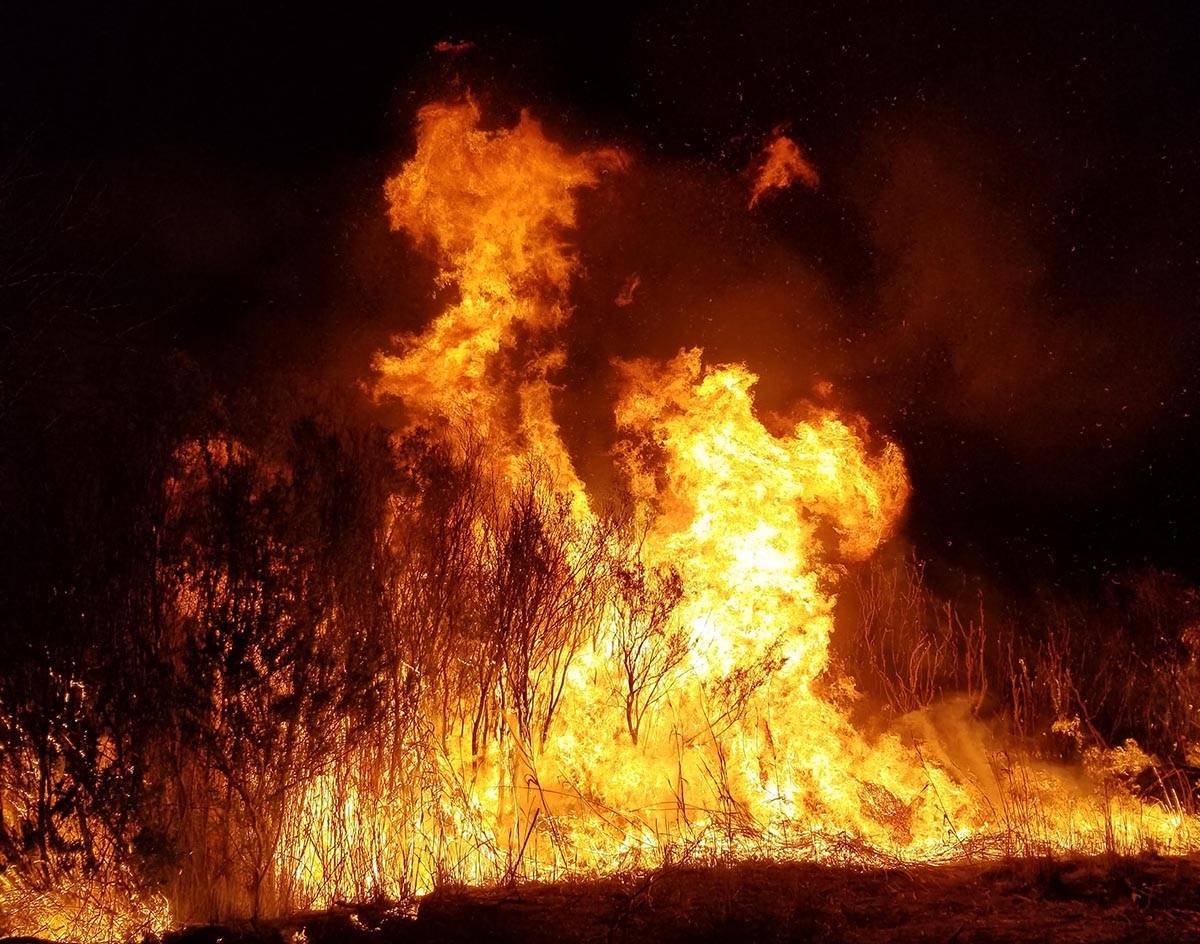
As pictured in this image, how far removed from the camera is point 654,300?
1257cm

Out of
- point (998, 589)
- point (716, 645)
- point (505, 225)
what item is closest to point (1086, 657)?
point (998, 589)

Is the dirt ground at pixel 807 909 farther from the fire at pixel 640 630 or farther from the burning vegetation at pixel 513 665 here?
the fire at pixel 640 630

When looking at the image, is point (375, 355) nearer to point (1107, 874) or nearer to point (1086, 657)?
point (1107, 874)

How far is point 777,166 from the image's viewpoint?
510 inches

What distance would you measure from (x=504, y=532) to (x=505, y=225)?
3.97 m

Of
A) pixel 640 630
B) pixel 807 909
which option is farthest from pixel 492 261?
pixel 807 909

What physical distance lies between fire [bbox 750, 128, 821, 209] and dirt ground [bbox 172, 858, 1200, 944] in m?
8.21

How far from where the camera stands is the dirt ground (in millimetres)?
6516

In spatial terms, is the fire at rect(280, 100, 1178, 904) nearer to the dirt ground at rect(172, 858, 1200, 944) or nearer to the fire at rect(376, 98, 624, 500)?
the fire at rect(376, 98, 624, 500)

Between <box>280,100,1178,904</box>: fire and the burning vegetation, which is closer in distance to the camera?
the burning vegetation

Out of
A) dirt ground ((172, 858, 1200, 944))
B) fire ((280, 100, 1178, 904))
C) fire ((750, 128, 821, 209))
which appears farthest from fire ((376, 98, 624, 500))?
dirt ground ((172, 858, 1200, 944))

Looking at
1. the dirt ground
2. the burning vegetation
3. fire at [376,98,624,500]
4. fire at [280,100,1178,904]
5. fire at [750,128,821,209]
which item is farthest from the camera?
fire at [750,128,821,209]

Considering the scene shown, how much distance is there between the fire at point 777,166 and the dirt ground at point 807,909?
8.21 meters

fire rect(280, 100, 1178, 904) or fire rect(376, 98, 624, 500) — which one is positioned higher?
fire rect(376, 98, 624, 500)
